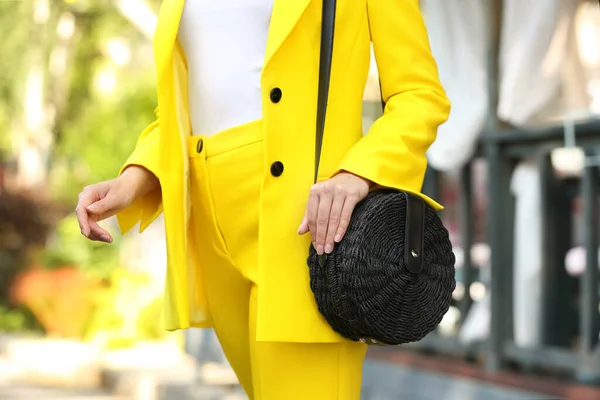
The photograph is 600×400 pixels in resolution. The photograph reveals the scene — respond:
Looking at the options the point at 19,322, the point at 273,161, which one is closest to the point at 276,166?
the point at 273,161

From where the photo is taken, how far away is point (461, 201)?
6.33 meters

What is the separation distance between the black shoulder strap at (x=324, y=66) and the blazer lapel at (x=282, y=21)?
5 centimetres

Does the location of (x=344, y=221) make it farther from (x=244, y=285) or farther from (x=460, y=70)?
(x=460, y=70)

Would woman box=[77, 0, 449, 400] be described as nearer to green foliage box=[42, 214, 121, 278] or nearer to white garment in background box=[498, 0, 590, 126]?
white garment in background box=[498, 0, 590, 126]

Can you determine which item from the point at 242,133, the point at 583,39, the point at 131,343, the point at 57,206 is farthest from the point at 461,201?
the point at 57,206

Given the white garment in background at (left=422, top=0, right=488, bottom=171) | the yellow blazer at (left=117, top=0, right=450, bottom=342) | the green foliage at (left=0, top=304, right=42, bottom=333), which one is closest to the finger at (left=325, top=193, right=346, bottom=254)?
the yellow blazer at (left=117, top=0, right=450, bottom=342)

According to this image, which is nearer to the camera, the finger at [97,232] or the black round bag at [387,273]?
the black round bag at [387,273]

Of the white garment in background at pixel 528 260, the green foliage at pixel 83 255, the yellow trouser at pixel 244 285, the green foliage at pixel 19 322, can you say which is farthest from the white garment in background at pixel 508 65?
the green foliage at pixel 19 322

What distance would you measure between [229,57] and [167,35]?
16 centimetres

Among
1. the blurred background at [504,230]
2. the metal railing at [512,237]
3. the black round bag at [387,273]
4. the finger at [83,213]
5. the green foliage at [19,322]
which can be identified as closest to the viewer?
the black round bag at [387,273]

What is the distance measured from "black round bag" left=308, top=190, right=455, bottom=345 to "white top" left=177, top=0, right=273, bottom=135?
392mm

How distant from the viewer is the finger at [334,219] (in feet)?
6.88

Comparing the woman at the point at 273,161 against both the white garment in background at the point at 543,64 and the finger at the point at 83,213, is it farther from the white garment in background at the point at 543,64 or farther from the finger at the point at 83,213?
the white garment in background at the point at 543,64

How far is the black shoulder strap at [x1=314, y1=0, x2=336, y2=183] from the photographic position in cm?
228
